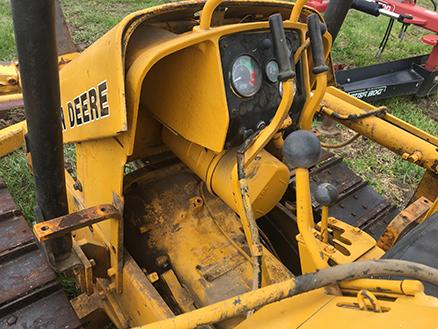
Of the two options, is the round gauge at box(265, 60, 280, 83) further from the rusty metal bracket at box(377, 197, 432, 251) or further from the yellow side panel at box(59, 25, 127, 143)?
the rusty metal bracket at box(377, 197, 432, 251)

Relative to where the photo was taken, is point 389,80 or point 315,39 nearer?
point 315,39

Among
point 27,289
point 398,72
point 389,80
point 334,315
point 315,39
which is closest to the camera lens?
point 334,315

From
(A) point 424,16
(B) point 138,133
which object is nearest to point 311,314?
(B) point 138,133

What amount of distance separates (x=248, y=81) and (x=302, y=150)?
378mm

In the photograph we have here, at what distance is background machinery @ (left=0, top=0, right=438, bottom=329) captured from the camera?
1.22 metres

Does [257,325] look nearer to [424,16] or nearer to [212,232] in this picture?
[212,232]

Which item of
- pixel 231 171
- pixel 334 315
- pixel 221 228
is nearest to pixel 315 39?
pixel 231 171

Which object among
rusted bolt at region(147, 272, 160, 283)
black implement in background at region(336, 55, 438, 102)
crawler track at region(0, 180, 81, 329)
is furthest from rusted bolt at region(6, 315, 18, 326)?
black implement in background at region(336, 55, 438, 102)

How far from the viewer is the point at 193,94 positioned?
1.63 m

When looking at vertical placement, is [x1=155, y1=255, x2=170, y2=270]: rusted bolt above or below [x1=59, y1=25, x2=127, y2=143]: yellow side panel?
below

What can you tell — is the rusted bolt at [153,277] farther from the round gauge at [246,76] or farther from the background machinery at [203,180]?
the round gauge at [246,76]

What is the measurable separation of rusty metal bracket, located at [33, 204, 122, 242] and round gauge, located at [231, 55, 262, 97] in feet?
2.18

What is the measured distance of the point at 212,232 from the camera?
2.13 meters

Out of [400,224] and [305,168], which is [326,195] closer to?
[305,168]
